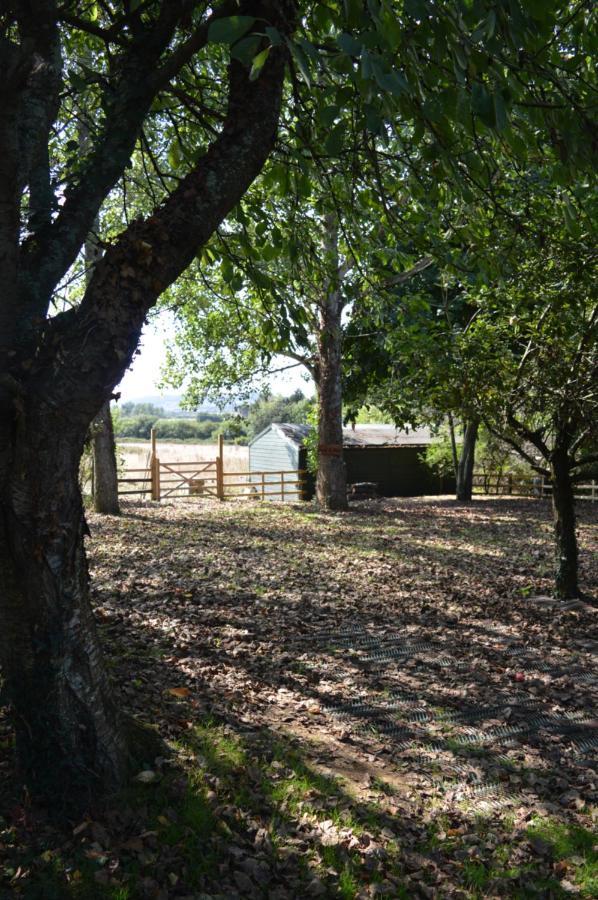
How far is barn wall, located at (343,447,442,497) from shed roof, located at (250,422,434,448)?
1.07 ft

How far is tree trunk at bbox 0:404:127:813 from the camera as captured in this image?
10.4 ft

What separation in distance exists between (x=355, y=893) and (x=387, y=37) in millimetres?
3850

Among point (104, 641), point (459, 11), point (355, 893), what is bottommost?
point (355, 893)

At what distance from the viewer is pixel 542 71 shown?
13.3 feet

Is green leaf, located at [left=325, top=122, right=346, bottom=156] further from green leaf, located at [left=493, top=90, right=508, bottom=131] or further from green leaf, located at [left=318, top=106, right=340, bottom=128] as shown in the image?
green leaf, located at [left=493, top=90, right=508, bottom=131]

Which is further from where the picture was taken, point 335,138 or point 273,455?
point 273,455

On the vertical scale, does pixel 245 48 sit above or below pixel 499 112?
above

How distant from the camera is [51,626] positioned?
3.35 meters

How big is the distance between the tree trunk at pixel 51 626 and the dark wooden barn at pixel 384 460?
25415mm

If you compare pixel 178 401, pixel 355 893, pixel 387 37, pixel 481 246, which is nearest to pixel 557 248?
pixel 481 246

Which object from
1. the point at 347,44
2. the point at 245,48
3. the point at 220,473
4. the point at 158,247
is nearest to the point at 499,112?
the point at 347,44

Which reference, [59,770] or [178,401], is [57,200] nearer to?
[59,770]

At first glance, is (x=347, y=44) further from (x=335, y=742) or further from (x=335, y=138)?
(x=335, y=742)

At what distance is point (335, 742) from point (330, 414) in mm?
12897
